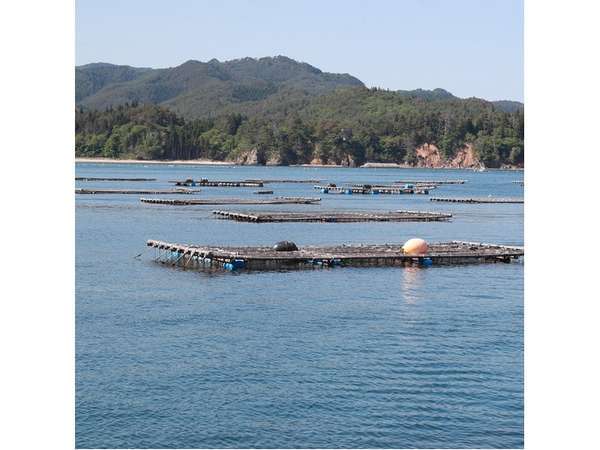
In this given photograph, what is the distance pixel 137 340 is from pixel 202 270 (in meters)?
19.0

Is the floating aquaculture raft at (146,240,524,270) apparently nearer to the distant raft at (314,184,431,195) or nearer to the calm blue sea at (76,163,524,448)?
the calm blue sea at (76,163,524,448)

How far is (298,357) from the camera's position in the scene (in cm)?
3606

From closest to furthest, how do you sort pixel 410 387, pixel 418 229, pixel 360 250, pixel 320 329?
pixel 410 387, pixel 320 329, pixel 360 250, pixel 418 229

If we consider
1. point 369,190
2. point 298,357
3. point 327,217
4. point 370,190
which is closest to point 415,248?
point 298,357

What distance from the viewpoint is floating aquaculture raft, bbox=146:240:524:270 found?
191ft

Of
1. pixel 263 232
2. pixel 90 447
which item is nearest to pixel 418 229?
pixel 263 232

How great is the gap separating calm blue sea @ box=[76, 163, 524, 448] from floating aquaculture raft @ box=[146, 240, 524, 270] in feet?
5.40

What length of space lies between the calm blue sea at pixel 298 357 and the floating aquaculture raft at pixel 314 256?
64.7 inches

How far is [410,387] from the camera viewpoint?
3222cm

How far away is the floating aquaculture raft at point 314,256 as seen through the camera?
191ft
